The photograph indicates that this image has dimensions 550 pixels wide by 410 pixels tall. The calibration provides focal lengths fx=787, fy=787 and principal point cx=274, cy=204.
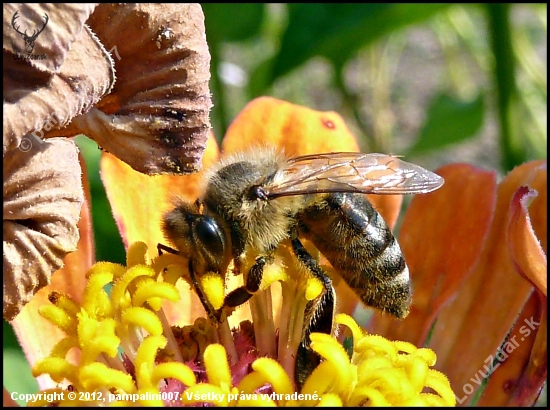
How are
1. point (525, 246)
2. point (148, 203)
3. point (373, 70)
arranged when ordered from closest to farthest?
point (525, 246) → point (148, 203) → point (373, 70)

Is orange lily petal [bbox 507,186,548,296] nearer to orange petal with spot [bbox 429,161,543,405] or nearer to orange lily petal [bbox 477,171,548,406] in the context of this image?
orange lily petal [bbox 477,171,548,406]

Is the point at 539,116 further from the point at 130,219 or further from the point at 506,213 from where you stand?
the point at 130,219

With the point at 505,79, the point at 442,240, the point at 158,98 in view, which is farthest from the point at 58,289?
the point at 505,79

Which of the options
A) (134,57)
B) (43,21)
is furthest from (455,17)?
(43,21)

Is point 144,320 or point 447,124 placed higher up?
point 144,320

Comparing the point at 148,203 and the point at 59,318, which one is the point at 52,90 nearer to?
the point at 59,318

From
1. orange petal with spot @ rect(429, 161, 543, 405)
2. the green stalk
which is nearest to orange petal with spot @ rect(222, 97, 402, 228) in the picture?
orange petal with spot @ rect(429, 161, 543, 405)
